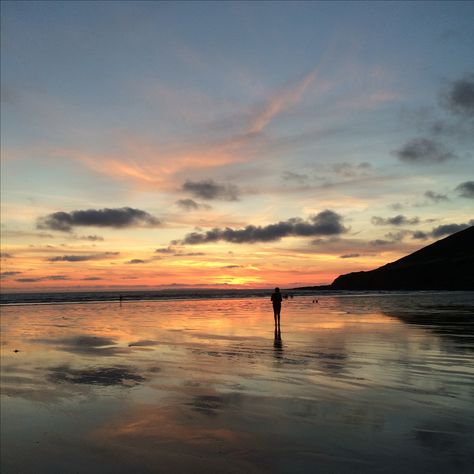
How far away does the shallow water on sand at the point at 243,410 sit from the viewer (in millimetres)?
7809

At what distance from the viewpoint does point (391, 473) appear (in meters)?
6.93

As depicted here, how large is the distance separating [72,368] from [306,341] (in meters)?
11.4

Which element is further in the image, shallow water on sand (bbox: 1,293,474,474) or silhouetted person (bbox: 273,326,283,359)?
silhouetted person (bbox: 273,326,283,359)

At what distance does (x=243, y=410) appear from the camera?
34.9 ft

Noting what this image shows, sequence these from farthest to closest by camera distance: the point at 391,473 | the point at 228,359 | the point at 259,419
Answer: the point at 228,359
the point at 259,419
the point at 391,473

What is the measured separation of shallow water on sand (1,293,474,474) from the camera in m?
7.81

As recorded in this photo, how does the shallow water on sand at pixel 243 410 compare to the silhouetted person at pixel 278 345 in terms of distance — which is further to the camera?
the silhouetted person at pixel 278 345

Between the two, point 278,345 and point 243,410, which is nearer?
point 243,410

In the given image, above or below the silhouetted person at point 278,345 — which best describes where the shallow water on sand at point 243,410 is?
below

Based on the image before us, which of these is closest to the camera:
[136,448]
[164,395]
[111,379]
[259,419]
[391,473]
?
[391,473]

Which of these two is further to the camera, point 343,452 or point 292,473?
point 343,452

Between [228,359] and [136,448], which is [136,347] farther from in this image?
[136,448]

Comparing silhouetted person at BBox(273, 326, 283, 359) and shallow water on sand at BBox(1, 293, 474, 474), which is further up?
silhouetted person at BBox(273, 326, 283, 359)

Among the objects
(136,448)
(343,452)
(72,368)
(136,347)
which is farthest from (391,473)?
(136,347)
